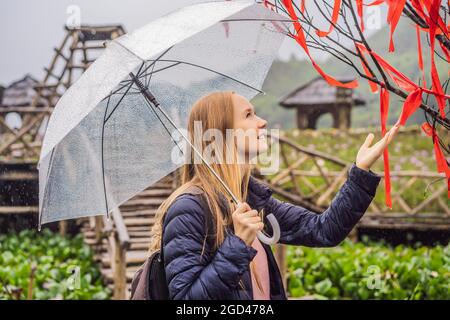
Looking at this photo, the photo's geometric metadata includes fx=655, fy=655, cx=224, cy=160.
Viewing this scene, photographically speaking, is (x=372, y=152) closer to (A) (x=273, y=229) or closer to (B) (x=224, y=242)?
(A) (x=273, y=229)

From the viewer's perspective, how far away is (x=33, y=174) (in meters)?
9.30

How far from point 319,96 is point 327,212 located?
16.1 meters

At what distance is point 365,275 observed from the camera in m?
6.11

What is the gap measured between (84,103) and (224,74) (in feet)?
1.98

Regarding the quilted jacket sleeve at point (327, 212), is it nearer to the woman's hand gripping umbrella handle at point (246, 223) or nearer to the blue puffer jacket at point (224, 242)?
the blue puffer jacket at point (224, 242)

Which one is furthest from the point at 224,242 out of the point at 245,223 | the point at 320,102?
the point at 320,102

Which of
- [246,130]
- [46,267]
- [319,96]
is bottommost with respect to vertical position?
[46,267]

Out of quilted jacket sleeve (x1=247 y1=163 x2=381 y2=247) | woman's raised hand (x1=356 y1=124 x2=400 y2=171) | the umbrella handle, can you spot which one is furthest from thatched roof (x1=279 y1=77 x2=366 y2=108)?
the umbrella handle

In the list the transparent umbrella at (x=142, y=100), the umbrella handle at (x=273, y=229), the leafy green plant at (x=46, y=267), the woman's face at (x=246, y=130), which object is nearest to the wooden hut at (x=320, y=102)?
the leafy green plant at (x=46, y=267)

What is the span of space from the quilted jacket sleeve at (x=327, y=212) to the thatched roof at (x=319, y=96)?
1511 cm

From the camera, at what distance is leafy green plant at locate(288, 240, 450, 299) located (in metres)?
5.24

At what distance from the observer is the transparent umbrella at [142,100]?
190 cm

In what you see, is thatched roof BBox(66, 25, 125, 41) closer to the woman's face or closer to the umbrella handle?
the woman's face

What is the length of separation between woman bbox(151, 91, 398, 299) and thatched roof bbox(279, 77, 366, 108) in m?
15.2
